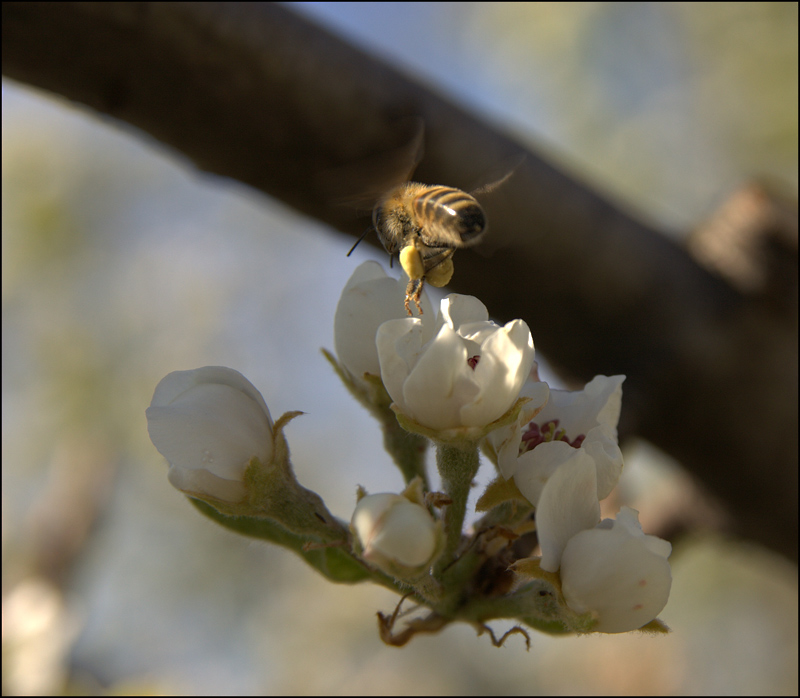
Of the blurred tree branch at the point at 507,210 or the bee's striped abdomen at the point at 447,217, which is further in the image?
the blurred tree branch at the point at 507,210

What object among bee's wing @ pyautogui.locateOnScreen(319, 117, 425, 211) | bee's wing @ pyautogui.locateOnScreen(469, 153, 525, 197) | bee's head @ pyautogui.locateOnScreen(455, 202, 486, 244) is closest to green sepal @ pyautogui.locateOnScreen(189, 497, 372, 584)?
bee's head @ pyautogui.locateOnScreen(455, 202, 486, 244)

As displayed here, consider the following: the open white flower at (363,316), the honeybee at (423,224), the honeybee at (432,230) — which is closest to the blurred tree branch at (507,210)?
the honeybee at (423,224)

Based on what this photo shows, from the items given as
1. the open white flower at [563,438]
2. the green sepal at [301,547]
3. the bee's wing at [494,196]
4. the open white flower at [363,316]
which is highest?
the open white flower at [563,438]

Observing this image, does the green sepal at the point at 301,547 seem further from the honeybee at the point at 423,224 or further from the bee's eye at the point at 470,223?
the bee's eye at the point at 470,223

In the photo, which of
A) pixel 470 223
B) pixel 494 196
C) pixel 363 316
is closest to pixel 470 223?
pixel 470 223

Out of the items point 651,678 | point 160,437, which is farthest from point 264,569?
point 160,437

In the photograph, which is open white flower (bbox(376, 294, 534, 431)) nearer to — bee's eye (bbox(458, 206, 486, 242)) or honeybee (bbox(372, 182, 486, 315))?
honeybee (bbox(372, 182, 486, 315))
